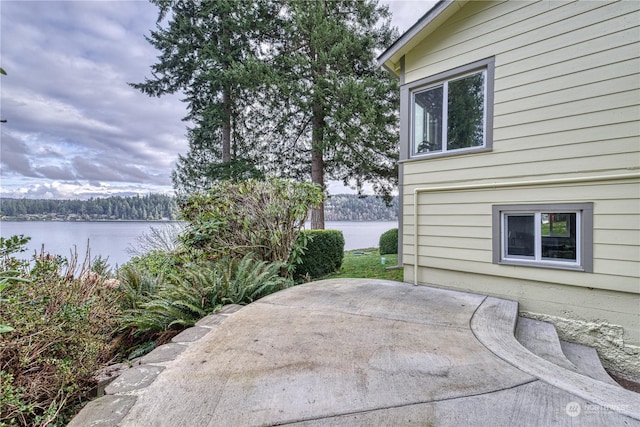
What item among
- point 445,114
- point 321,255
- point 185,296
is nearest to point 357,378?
point 185,296

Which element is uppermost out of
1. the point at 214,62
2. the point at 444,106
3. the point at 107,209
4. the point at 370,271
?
the point at 214,62

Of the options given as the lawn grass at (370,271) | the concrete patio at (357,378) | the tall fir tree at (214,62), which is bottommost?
the lawn grass at (370,271)

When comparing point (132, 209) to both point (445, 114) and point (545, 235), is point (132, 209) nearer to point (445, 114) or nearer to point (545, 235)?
point (445, 114)

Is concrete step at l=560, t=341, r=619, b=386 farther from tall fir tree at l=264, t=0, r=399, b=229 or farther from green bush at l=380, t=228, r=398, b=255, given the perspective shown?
green bush at l=380, t=228, r=398, b=255

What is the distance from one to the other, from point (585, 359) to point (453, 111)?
356 cm

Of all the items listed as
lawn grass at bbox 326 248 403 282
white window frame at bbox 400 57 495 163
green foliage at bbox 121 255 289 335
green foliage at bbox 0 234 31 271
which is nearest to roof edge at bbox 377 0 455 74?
white window frame at bbox 400 57 495 163

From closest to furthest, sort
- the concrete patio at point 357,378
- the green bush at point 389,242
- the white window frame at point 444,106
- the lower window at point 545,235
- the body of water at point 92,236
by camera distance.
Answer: the concrete patio at point 357,378 → the lower window at point 545,235 → the body of water at point 92,236 → the white window frame at point 444,106 → the green bush at point 389,242

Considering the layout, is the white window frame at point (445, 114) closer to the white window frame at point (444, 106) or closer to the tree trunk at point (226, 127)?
the white window frame at point (444, 106)

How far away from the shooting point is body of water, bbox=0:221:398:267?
4050 mm

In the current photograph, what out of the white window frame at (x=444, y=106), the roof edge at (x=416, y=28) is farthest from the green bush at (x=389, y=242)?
the roof edge at (x=416, y=28)

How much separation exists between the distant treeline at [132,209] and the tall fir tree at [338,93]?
3.21 feet

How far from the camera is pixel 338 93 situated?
10070 mm

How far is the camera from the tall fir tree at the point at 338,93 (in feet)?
33.5
